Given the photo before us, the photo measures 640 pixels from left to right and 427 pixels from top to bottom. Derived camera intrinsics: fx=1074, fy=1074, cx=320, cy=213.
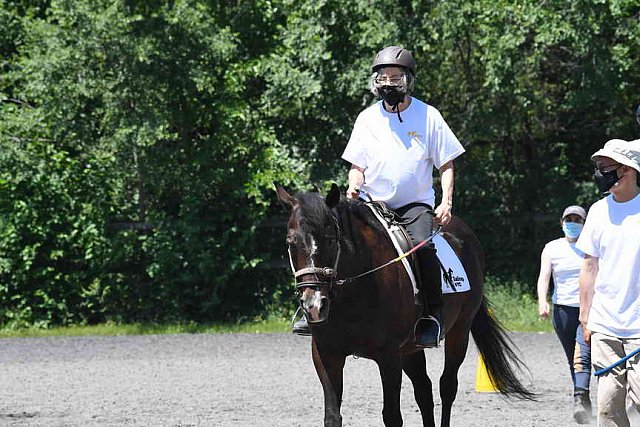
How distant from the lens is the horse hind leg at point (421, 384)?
7824mm

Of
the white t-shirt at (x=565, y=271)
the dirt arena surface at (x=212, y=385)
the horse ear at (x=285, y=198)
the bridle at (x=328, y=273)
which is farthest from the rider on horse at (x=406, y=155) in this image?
the white t-shirt at (x=565, y=271)

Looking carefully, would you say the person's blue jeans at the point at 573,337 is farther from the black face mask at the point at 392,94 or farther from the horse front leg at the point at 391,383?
the black face mask at the point at 392,94

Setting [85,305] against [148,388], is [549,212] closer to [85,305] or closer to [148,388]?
[85,305]

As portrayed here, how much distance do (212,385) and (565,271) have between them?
4.15 metres

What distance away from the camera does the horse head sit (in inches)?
242

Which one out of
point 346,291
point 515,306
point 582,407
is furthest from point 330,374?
point 515,306

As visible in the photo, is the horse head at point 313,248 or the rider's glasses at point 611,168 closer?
the rider's glasses at point 611,168

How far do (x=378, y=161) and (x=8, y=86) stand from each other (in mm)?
14847

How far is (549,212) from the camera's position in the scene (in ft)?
64.7

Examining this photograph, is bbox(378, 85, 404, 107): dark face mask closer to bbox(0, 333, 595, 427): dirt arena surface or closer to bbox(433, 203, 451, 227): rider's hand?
bbox(433, 203, 451, 227): rider's hand

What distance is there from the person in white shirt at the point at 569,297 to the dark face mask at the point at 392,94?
10.6 ft

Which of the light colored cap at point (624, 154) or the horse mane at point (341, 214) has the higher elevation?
the light colored cap at point (624, 154)

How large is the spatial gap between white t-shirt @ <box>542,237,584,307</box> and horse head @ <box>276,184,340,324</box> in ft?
13.1

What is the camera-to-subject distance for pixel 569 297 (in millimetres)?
9805
